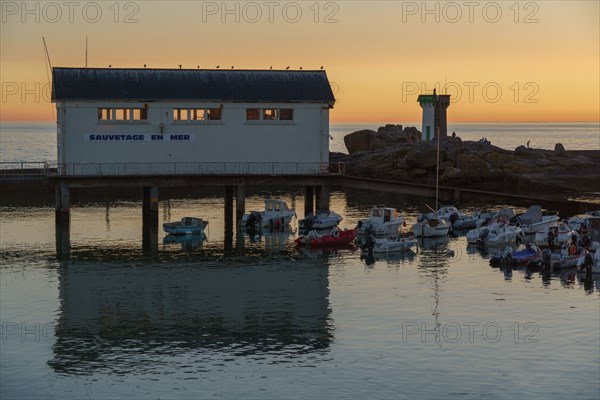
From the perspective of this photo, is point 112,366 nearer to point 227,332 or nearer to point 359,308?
point 227,332

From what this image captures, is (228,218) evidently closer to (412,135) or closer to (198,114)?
(198,114)

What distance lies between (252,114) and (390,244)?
1681 cm

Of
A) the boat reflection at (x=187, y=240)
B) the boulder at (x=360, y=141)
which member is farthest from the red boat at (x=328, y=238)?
the boulder at (x=360, y=141)

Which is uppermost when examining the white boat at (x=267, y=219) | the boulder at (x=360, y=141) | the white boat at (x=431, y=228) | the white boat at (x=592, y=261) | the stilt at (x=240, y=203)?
the boulder at (x=360, y=141)

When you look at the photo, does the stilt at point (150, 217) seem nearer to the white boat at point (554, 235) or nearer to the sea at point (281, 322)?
the sea at point (281, 322)

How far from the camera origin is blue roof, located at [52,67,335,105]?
7550cm

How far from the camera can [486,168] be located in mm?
111375

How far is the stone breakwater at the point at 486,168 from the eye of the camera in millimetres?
108812

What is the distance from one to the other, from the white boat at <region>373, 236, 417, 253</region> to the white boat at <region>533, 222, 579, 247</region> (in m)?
8.21

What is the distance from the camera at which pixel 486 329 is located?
45781mm

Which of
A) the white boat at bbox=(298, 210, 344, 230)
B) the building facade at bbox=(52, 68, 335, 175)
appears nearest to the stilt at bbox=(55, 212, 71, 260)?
the building facade at bbox=(52, 68, 335, 175)

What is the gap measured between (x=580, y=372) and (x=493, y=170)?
2907 inches

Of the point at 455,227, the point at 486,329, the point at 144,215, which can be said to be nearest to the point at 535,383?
the point at 486,329

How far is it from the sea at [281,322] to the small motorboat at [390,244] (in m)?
0.94
